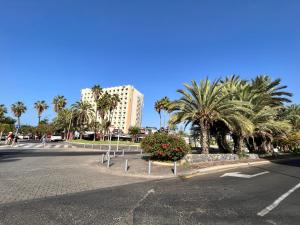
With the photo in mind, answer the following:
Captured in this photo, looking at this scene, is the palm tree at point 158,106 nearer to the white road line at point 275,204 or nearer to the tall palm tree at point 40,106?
the tall palm tree at point 40,106

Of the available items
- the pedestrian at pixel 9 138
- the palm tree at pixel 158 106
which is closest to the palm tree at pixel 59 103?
the palm tree at pixel 158 106

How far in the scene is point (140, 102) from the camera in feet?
571

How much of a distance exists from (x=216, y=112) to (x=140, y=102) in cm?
15235

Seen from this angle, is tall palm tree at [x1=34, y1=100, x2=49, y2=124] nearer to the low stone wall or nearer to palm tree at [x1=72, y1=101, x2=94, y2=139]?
palm tree at [x1=72, y1=101, x2=94, y2=139]

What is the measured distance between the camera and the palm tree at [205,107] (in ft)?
72.7

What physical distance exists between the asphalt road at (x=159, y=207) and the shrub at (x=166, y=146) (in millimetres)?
7985

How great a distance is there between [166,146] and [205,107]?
646cm

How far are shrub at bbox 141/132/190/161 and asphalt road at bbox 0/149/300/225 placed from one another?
7.98 m

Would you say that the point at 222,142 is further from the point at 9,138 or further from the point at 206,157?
the point at 9,138

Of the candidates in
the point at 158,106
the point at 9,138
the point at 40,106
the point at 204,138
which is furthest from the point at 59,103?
the point at 204,138

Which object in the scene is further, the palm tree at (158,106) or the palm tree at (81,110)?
the palm tree at (81,110)

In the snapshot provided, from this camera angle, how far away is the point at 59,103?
92.0 meters

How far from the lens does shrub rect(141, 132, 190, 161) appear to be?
17.8m

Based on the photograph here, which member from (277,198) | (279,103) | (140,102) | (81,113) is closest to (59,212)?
(277,198)
